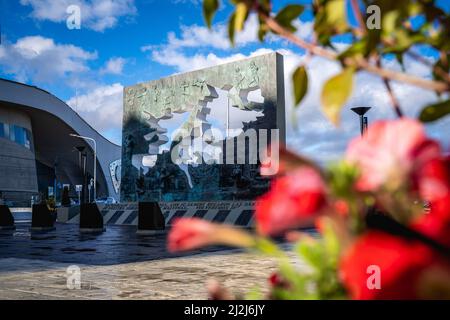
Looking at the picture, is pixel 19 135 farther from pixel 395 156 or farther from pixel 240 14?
pixel 395 156

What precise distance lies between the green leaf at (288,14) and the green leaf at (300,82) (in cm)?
8

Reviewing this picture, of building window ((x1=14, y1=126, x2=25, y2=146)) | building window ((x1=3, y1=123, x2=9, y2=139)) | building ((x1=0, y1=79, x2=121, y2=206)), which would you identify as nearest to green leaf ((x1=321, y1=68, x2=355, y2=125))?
building ((x1=0, y1=79, x2=121, y2=206))

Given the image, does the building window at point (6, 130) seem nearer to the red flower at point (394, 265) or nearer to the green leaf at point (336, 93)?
the green leaf at point (336, 93)

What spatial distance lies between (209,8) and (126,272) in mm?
5576

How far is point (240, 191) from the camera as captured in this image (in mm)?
20812

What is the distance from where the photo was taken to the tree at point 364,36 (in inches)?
24.9

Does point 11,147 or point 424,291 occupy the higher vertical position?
point 11,147

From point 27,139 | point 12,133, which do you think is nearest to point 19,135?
point 12,133

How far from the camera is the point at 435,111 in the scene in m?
0.64

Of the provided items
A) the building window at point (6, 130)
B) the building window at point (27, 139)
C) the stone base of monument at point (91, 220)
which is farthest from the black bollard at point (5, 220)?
the building window at point (27, 139)

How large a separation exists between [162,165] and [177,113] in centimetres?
338

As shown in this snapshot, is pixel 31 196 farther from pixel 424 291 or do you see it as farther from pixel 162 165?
pixel 424 291

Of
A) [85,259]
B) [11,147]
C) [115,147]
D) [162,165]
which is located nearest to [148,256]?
[85,259]
